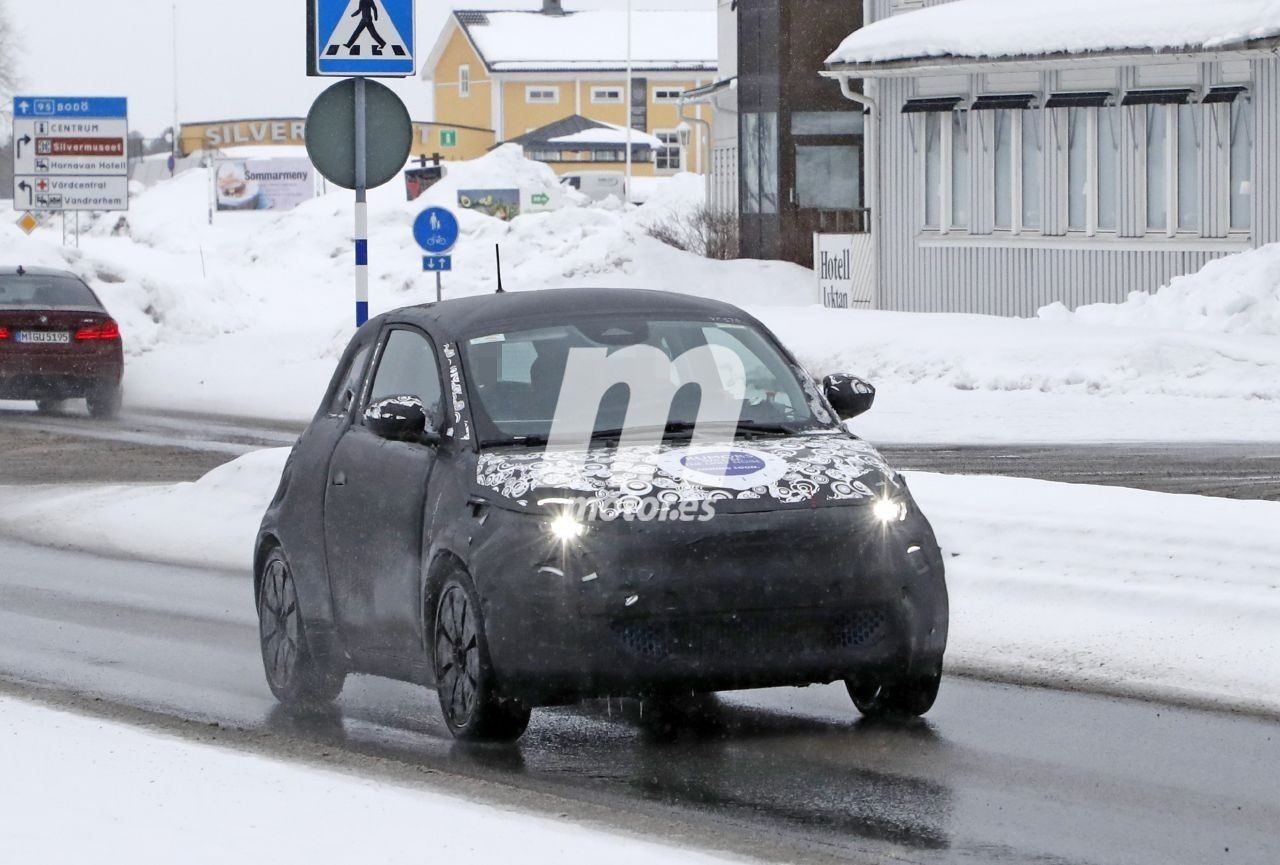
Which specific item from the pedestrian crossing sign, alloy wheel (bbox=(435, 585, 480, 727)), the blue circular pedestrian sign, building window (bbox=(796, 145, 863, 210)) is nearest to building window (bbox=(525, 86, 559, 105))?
building window (bbox=(796, 145, 863, 210))

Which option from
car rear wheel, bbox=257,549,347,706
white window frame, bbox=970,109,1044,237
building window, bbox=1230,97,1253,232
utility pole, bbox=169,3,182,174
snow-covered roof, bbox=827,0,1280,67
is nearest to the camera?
car rear wheel, bbox=257,549,347,706

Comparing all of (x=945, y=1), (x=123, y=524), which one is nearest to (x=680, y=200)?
(x=945, y=1)

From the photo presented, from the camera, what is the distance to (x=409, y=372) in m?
8.85


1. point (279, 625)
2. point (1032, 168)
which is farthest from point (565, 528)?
point (1032, 168)

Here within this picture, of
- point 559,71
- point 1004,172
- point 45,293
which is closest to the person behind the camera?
point 45,293

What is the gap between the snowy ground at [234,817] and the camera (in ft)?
19.6

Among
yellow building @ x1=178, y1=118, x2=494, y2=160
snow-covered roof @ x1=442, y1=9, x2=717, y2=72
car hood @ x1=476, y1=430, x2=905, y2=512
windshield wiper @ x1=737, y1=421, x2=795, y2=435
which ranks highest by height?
snow-covered roof @ x1=442, y1=9, x2=717, y2=72

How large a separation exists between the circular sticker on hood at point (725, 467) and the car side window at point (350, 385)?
177 cm

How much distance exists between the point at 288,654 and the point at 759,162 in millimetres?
34039

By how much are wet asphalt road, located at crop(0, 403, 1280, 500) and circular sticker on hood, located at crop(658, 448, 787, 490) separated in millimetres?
7551

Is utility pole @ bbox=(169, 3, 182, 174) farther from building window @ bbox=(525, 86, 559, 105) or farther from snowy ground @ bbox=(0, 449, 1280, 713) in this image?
snowy ground @ bbox=(0, 449, 1280, 713)

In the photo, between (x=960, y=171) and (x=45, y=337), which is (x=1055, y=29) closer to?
(x=960, y=171)

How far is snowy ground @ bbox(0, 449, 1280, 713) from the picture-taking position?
912cm

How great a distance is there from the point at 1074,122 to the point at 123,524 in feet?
61.2
